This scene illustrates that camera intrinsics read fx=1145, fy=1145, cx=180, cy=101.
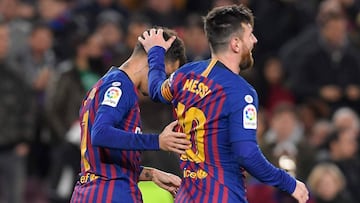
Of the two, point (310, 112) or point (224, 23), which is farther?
point (310, 112)

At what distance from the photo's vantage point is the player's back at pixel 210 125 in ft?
22.7

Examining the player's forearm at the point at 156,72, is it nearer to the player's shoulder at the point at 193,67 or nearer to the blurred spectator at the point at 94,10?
the player's shoulder at the point at 193,67

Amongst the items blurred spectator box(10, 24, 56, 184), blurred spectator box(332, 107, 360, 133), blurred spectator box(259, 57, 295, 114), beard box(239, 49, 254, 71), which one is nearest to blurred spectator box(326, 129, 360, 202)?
blurred spectator box(332, 107, 360, 133)

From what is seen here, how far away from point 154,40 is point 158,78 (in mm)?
313

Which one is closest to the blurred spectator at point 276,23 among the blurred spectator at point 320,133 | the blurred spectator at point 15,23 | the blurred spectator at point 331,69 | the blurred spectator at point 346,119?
the blurred spectator at point 331,69

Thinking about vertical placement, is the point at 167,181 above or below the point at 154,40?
below

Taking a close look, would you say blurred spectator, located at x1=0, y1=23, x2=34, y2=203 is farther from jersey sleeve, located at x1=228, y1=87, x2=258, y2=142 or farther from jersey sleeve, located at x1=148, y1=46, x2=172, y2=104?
jersey sleeve, located at x1=228, y1=87, x2=258, y2=142

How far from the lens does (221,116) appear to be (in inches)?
272

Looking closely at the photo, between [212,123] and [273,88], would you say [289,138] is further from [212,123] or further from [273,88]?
[212,123]

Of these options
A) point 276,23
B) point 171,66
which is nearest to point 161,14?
point 276,23

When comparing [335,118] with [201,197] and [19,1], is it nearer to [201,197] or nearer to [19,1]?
[19,1]

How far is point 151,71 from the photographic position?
24.0ft

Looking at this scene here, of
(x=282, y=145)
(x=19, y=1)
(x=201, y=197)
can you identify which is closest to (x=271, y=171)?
(x=201, y=197)

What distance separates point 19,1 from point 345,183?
5581mm
